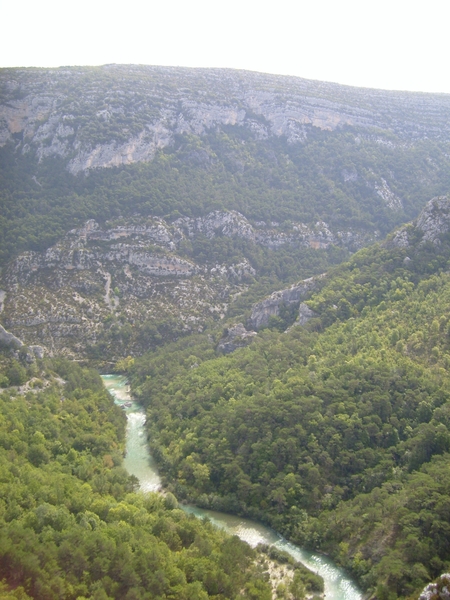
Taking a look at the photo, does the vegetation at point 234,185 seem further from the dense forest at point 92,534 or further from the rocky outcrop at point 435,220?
the dense forest at point 92,534

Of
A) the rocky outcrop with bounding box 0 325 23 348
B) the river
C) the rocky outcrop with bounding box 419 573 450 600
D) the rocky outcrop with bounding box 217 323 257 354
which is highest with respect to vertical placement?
the rocky outcrop with bounding box 419 573 450 600

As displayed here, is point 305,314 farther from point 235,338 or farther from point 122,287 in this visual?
point 122,287

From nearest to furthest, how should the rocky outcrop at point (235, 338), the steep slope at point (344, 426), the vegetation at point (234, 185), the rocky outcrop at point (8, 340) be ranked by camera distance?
the steep slope at point (344, 426), the rocky outcrop at point (8, 340), the rocky outcrop at point (235, 338), the vegetation at point (234, 185)

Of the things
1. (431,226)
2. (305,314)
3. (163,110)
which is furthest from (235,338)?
(163,110)

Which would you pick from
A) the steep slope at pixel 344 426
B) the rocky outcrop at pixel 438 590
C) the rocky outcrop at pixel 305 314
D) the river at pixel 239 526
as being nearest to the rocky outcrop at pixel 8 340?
the river at pixel 239 526

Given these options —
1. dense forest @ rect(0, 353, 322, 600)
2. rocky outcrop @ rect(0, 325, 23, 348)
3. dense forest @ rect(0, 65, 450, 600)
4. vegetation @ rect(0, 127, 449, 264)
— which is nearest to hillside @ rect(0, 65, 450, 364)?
vegetation @ rect(0, 127, 449, 264)

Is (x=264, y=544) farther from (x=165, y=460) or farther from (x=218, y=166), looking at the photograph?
(x=218, y=166)

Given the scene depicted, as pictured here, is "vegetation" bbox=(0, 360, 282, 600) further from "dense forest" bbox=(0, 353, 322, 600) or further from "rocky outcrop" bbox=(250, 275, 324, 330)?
"rocky outcrop" bbox=(250, 275, 324, 330)
